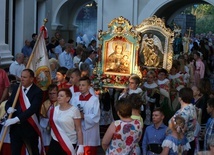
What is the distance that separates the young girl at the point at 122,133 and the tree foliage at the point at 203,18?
167ft

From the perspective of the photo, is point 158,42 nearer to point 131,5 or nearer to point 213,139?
point 131,5

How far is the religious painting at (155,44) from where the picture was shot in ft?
47.4

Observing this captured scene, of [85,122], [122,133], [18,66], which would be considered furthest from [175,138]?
→ [18,66]

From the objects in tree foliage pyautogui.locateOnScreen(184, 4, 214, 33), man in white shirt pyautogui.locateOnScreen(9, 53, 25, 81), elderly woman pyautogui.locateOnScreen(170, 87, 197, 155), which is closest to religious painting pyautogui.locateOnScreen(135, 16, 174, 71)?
man in white shirt pyautogui.locateOnScreen(9, 53, 25, 81)

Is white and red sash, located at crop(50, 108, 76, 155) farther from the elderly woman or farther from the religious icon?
the religious icon

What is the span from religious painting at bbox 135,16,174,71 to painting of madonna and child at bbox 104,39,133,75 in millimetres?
788

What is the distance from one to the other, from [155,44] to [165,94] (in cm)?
285

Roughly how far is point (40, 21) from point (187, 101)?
1354cm

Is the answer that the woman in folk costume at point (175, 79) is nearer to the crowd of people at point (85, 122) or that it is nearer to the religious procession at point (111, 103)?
the religious procession at point (111, 103)

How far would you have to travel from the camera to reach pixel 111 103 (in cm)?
1291

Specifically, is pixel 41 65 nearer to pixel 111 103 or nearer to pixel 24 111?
pixel 24 111

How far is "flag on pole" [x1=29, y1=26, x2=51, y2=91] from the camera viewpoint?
10031 mm

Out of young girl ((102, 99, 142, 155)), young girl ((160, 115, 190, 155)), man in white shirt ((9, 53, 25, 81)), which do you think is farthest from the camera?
man in white shirt ((9, 53, 25, 81))

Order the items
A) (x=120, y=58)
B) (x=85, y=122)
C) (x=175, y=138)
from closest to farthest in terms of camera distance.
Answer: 1. (x=175, y=138)
2. (x=85, y=122)
3. (x=120, y=58)
